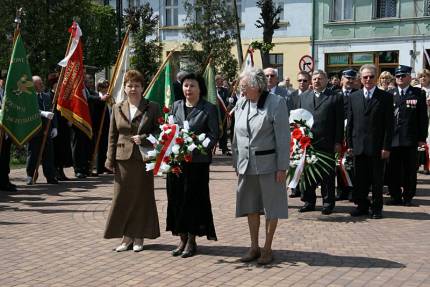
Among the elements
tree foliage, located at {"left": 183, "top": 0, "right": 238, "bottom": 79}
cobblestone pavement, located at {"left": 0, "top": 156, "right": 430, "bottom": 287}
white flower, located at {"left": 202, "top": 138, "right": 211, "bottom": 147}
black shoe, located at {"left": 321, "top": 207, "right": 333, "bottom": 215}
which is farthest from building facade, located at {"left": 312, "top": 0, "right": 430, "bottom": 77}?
white flower, located at {"left": 202, "top": 138, "right": 211, "bottom": 147}

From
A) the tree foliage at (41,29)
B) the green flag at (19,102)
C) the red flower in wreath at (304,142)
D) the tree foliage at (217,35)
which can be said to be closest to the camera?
the red flower in wreath at (304,142)

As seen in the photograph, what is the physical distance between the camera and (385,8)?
33438 mm

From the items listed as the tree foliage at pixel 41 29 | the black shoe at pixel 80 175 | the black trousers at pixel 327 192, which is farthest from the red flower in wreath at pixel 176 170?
the tree foliage at pixel 41 29

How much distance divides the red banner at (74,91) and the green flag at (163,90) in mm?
1382

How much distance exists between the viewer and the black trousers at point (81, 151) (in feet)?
45.2

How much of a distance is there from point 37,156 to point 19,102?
57.6 inches

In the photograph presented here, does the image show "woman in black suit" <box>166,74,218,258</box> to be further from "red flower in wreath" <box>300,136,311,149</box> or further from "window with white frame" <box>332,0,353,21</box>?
"window with white frame" <box>332,0,353,21</box>

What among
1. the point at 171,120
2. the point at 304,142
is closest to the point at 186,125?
the point at 171,120

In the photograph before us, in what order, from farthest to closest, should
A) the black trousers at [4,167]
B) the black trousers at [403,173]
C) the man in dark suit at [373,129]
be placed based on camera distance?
the black trousers at [4,167]
the black trousers at [403,173]
the man in dark suit at [373,129]

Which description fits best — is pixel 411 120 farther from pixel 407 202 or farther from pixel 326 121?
pixel 326 121

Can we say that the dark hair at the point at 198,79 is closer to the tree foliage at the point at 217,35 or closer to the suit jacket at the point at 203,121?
the suit jacket at the point at 203,121

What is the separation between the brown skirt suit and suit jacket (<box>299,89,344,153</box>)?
3103 millimetres

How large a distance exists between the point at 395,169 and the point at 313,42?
84.9 feet

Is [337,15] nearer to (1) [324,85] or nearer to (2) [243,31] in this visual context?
(2) [243,31]
